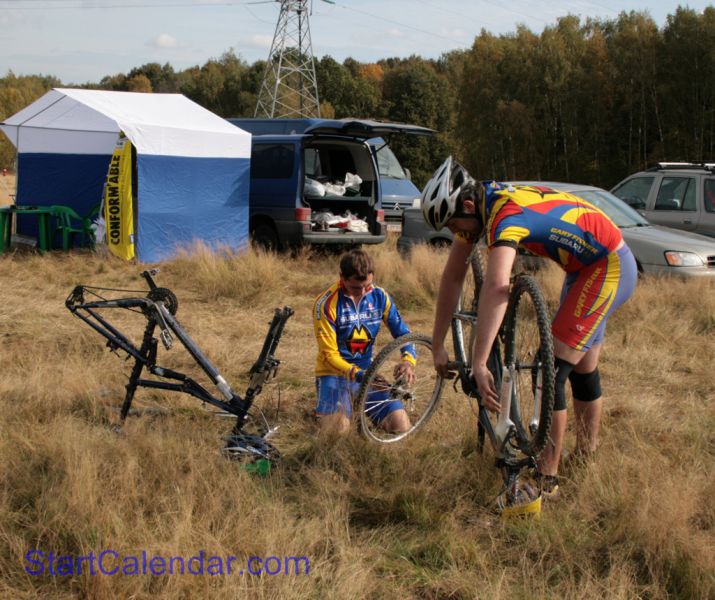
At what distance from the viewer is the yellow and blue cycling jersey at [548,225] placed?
10.9ft

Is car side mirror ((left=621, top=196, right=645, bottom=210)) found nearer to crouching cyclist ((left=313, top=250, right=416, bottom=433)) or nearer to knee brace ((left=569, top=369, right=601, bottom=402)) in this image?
crouching cyclist ((left=313, top=250, right=416, bottom=433))

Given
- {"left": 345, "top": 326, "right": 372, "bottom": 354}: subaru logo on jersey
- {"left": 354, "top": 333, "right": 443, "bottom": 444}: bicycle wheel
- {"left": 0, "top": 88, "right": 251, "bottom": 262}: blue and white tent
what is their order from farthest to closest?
{"left": 0, "top": 88, "right": 251, "bottom": 262}: blue and white tent → {"left": 345, "top": 326, "right": 372, "bottom": 354}: subaru logo on jersey → {"left": 354, "top": 333, "right": 443, "bottom": 444}: bicycle wheel

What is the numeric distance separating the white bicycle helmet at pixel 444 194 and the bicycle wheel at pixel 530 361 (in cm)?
43

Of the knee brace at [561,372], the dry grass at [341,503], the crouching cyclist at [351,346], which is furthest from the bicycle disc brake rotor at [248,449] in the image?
the knee brace at [561,372]

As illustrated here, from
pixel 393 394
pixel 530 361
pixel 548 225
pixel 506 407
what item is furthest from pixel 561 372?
pixel 393 394

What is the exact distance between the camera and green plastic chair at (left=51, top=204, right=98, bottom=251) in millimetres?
13430

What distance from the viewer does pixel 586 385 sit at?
4117 millimetres

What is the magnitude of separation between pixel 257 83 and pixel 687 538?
73232mm

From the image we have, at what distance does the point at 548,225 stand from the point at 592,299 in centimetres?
47

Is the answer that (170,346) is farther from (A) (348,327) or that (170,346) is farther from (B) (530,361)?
(B) (530,361)

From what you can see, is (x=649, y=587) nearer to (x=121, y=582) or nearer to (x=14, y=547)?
(x=121, y=582)

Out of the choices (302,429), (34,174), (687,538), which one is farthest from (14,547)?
(34,174)

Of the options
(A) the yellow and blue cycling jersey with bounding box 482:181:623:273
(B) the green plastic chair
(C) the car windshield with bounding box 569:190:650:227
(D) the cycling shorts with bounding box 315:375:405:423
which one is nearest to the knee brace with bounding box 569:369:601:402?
(A) the yellow and blue cycling jersey with bounding box 482:181:623:273

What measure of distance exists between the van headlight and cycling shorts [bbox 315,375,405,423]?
5.65m
